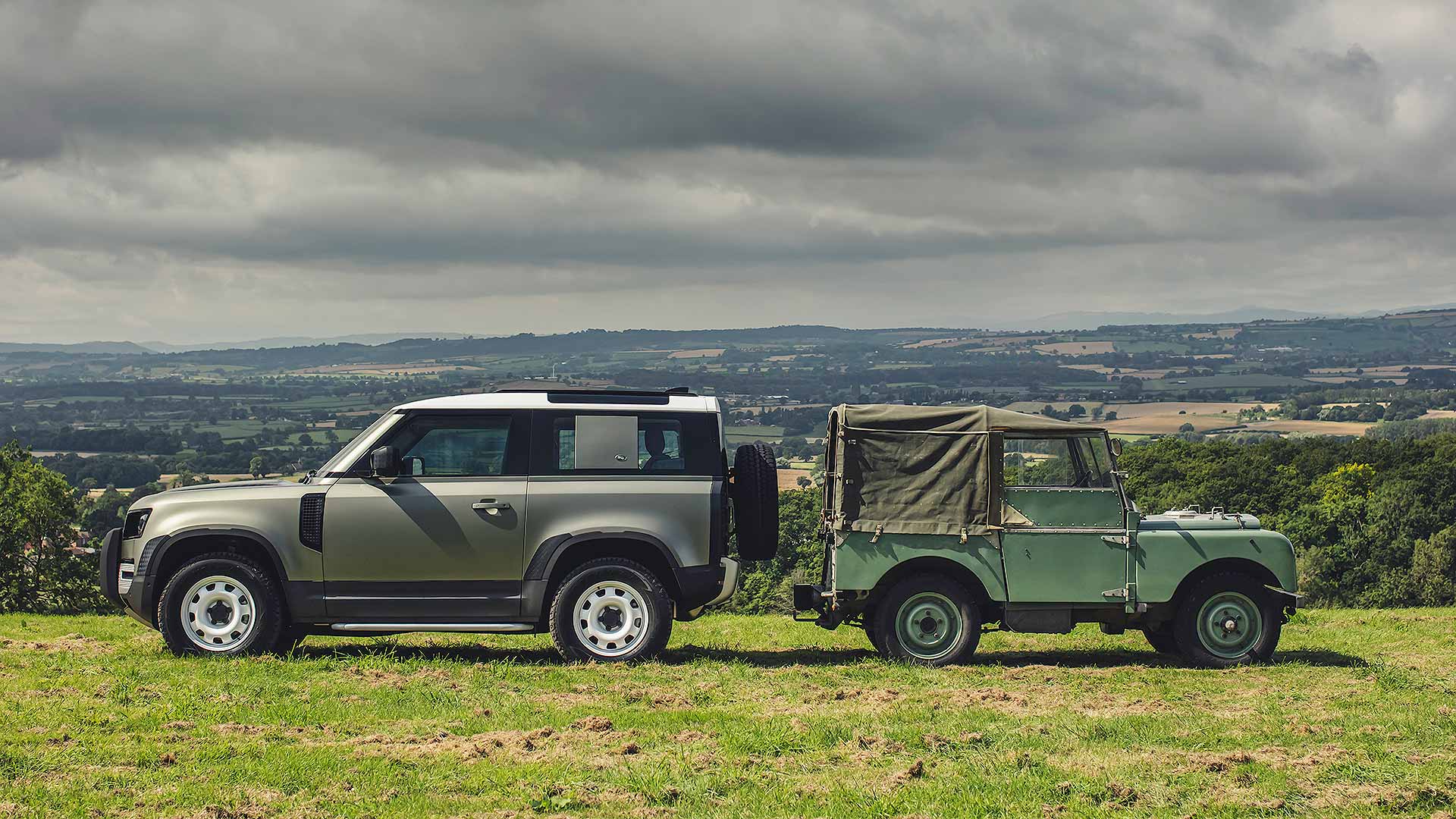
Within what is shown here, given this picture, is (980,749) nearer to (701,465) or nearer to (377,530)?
(701,465)

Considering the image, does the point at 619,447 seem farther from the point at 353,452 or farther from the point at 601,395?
the point at 353,452

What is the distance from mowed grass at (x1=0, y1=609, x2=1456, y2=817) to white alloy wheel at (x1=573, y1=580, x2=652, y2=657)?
41 cm

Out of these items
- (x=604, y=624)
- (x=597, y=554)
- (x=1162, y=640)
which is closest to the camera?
(x=604, y=624)

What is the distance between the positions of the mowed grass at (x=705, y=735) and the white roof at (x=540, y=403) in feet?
7.79

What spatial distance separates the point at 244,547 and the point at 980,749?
23.3 feet

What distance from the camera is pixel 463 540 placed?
11742mm

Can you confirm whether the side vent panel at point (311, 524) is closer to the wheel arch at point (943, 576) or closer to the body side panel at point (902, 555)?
the body side panel at point (902, 555)

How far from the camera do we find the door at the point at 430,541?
11719 mm

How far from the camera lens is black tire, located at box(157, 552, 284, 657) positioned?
11594mm

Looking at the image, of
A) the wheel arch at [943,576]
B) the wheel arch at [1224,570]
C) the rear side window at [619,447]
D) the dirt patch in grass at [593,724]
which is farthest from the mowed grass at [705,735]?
the rear side window at [619,447]

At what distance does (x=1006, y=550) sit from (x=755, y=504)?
245 centimetres

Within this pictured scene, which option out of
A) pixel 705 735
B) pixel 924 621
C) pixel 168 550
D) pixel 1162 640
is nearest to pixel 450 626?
pixel 168 550

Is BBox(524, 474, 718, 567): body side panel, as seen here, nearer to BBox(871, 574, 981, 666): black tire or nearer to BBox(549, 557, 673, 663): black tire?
BBox(549, 557, 673, 663): black tire

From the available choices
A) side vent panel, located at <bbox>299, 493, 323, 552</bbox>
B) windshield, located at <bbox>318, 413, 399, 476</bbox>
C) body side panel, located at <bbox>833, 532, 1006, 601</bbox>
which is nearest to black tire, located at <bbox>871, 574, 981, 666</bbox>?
body side panel, located at <bbox>833, 532, 1006, 601</bbox>
